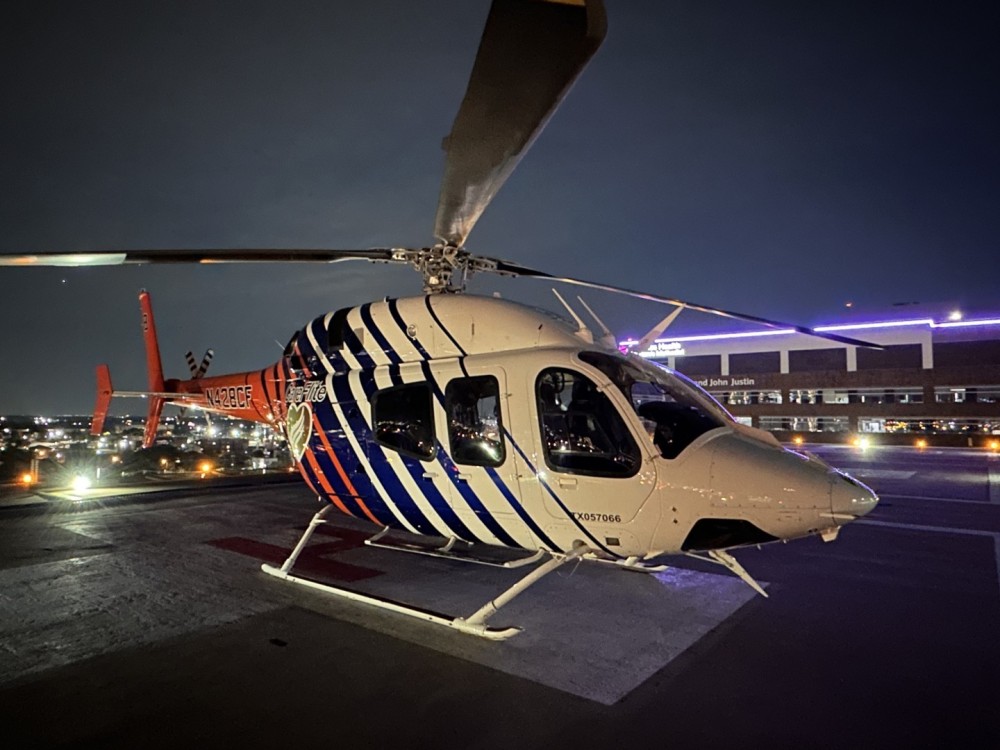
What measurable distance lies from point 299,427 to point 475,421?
276 cm

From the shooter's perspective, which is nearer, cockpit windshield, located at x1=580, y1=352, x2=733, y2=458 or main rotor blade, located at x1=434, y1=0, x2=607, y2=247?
main rotor blade, located at x1=434, y1=0, x2=607, y2=247

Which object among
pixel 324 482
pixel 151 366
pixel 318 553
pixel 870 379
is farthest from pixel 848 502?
pixel 870 379

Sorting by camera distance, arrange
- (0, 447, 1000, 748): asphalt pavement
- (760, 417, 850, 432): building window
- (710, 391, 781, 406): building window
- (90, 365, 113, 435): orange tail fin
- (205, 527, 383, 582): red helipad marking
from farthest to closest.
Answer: (710, 391, 781, 406): building window
(760, 417, 850, 432): building window
(90, 365, 113, 435): orange tail fin
(205, 527, 383, 582): red helipad marking
(0, 447, 1000, 748): asphalt pavement

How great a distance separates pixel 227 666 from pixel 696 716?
3.49 m

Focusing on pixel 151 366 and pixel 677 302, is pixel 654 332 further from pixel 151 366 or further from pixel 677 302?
pixel 151 366

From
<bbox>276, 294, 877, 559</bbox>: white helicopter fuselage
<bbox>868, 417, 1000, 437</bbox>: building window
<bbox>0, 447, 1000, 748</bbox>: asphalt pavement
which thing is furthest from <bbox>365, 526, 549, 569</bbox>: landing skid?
<bbox>868, 417, 1000, 437</bbox>: building window

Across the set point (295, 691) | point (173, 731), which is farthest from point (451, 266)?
point (173, 731)

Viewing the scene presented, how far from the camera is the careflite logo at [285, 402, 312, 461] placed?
7.32 metres

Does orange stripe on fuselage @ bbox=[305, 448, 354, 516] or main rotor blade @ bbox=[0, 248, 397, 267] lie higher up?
main rotor blade @ bbox=[0, 248, 397, 267]

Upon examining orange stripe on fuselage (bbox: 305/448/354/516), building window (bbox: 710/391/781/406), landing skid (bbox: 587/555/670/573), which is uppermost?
orange stripe on fuselage (bbox: 305/448/354/516)

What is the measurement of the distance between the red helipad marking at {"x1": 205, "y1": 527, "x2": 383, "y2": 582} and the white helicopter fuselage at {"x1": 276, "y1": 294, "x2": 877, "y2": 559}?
3.10 feet

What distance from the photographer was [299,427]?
24.5 ft

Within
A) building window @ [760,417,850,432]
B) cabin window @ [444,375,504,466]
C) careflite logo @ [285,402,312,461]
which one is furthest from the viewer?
building window @ [760,417,850,432]

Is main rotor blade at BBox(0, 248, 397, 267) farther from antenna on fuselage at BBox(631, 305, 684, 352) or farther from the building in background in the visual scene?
the building in background
